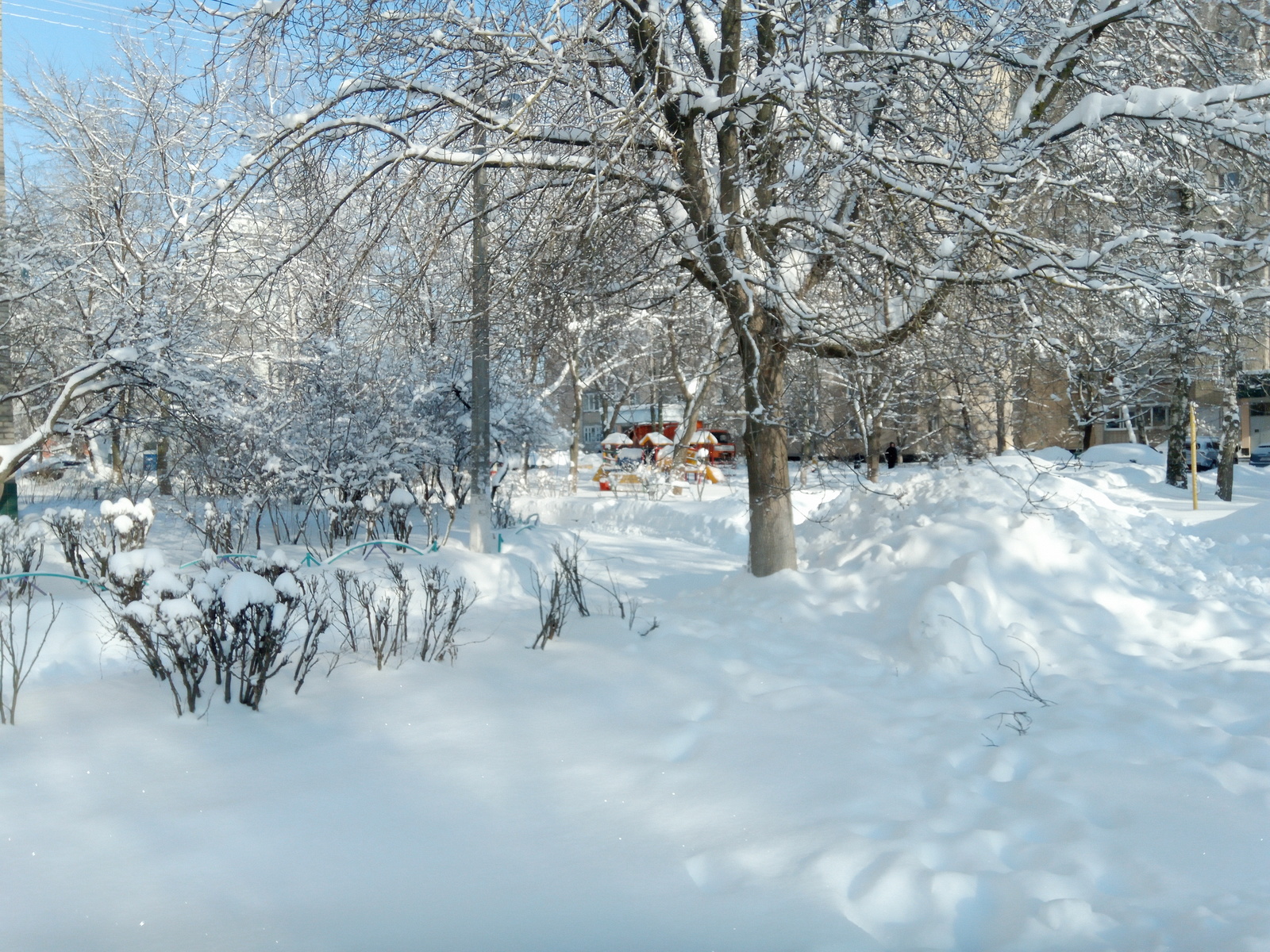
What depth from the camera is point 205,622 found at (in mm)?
4426

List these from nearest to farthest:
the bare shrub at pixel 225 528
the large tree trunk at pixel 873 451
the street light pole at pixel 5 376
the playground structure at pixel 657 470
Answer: the bare shrub at pixel 225 528
the street light pole at pixel 5 376
the large tree trunk at pixel 873 451
the playground structure at pixel 657 470

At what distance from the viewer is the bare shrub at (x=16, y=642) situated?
4.22m

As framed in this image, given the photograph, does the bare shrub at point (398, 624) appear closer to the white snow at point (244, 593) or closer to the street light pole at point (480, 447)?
the white snow at point (244, 593)

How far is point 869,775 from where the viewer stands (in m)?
3.58

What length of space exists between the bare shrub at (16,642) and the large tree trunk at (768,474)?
4990mm

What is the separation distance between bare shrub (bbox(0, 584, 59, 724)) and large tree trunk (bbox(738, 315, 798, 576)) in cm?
499

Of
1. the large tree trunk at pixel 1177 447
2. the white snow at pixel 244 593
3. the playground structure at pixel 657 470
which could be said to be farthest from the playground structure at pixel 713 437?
the white snow at pixel 244 593

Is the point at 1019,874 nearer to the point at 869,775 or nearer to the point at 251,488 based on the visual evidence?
the point at 869,775

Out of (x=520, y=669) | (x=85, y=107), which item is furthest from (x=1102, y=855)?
(x=85, y=107)

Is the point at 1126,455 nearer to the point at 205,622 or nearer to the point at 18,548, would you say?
the point at 205,622

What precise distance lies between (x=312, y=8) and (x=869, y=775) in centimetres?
619

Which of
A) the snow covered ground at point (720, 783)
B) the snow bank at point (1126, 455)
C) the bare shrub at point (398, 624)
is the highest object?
the snow bank at point (1126, 455)

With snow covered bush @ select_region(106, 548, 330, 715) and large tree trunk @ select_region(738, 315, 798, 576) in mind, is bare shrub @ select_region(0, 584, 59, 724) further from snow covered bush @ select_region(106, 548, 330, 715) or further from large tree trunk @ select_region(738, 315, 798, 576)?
large tree trunk @ select_region(738, 315, 798, 576)

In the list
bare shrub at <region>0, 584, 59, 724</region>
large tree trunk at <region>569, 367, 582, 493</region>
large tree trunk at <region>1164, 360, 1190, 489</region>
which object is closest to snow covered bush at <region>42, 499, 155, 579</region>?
bare shrub at <region>0, 584, 59, 724</region>
